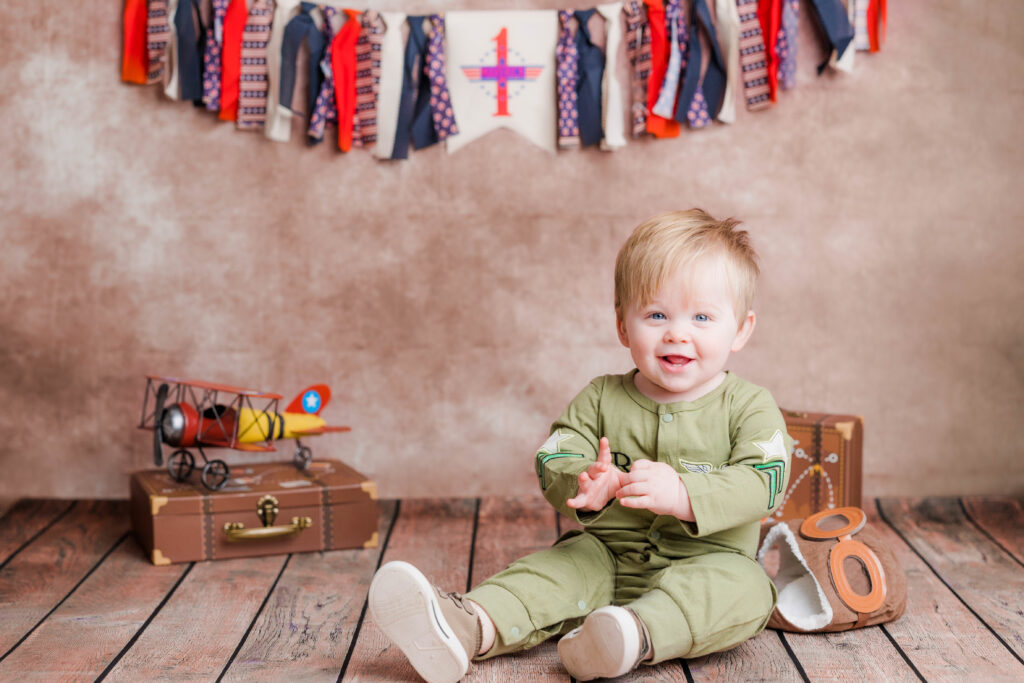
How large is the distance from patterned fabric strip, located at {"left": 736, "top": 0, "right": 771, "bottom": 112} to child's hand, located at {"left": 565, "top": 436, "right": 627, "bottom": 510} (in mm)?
1283

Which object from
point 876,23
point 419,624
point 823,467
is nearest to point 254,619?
point 419,624

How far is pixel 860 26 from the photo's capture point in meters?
2.37

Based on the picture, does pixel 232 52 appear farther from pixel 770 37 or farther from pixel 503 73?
pixel 770 37

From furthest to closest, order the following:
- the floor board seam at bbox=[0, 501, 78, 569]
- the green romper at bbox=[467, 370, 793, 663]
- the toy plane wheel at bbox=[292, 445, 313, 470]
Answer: the toy plane wheel at bbox=[292, 445, 313, 470] → the floor board seam at bbox=[0, 501, 78, 569] → the green romper at bbox=[467, 370, 793, 663]

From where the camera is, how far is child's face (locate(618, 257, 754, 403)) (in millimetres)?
1554

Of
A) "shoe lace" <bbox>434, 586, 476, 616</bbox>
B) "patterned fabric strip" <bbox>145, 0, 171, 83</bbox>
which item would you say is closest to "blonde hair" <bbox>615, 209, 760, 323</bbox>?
"shoe lace" <bbox>434, 586, 476, 616</bbox>

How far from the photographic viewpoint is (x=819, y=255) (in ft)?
8.01

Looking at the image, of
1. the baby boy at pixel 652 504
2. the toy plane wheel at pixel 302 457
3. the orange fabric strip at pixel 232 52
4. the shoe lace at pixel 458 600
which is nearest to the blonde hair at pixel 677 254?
the baby boy at pixel 652 504

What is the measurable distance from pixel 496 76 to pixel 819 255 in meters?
0.93

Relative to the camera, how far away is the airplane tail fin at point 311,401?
2.26 meters

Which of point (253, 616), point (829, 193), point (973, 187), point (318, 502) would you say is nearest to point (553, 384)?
point (318, 502)

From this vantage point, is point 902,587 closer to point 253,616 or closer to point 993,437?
point 993,437

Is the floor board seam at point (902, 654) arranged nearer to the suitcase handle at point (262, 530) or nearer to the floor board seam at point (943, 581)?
the floor board seam at point (943, 581)

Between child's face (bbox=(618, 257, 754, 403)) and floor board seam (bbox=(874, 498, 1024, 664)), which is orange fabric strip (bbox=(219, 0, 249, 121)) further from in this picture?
floor board seam (bbox=(874, 498, 1024, 664))
